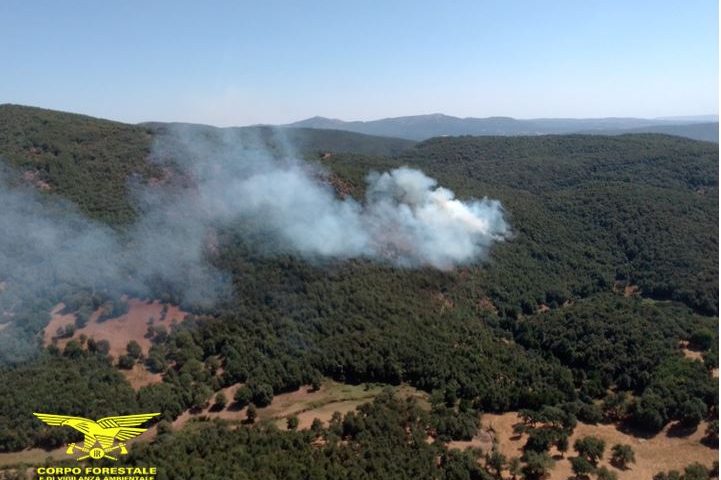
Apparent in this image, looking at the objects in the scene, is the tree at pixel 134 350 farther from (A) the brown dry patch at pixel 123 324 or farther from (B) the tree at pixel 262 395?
(B) the tree at pixel 262 395

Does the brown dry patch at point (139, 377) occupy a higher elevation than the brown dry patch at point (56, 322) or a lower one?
lower

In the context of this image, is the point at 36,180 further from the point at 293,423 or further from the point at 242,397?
the point at 293,423

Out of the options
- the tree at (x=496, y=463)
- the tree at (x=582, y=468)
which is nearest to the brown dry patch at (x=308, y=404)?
the tree at (x=496, y=463)

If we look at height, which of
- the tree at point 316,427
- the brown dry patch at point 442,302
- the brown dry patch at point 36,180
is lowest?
the tree at point 316,427

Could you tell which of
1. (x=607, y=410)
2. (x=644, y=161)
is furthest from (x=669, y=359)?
(x=644, y=161)

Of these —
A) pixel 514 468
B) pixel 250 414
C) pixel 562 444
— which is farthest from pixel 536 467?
pixel 250 414
